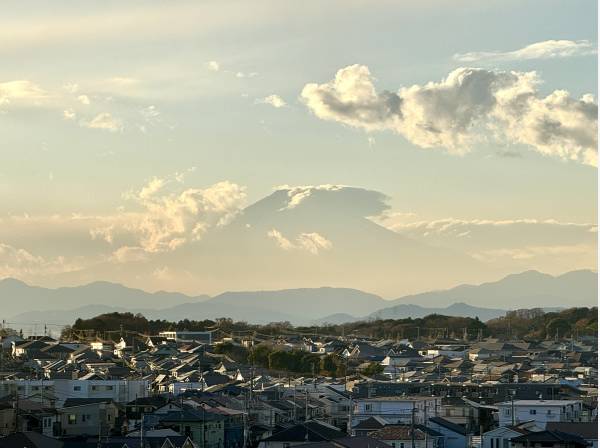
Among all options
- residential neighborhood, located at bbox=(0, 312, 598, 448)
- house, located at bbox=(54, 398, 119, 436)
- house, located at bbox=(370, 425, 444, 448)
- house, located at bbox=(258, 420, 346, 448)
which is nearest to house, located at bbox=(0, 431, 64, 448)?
residential neighborhood, located at bbox=(0, 312, 598, 448)

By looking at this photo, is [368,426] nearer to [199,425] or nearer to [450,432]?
[450,432]

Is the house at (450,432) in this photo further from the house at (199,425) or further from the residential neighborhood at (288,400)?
the house at (199,425)

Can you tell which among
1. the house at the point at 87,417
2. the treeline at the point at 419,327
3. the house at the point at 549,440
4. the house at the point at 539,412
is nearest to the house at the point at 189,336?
the treeline at the point at 419,327

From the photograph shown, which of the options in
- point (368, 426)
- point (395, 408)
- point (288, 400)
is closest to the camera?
point (368, 426)

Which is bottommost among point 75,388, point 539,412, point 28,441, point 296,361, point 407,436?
point 28,441

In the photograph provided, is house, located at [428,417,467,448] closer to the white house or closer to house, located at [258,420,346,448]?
house, located at [258,420,346,448]

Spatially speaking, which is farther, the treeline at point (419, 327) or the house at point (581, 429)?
the treeline at point (419, 327)

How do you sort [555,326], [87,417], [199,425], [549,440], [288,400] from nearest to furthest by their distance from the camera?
[549,440], [199,425], [87,417], [288,400], [555,326]

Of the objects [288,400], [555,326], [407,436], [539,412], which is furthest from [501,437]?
[555,326]
